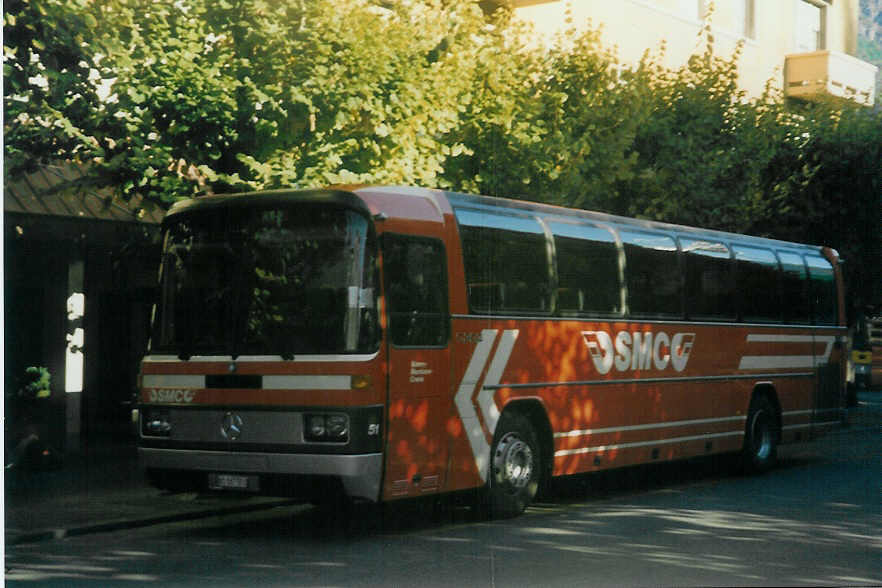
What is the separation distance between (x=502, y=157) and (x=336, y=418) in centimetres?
847

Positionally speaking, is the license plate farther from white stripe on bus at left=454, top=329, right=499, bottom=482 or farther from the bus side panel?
white stripe on bus at left=454, top=329, right=499, bottom=482

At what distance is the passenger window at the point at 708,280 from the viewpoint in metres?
15.8

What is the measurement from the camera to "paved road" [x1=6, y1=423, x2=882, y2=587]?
29.5ft

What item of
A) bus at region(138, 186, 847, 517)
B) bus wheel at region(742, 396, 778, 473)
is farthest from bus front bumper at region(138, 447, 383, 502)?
bus wheel at region(742, 396, 778, 473)

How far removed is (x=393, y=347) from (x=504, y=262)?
198cm

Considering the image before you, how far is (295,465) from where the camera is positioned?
1065 cm

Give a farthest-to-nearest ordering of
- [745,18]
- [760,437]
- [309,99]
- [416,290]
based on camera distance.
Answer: [745,18] < [760,437] < [309,99] < [416,290]

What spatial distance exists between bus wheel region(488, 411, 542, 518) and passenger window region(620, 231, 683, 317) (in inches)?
95.8

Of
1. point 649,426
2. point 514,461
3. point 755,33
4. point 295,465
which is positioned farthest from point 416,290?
point 755,33

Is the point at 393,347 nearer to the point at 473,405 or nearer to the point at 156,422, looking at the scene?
the point at 473,405

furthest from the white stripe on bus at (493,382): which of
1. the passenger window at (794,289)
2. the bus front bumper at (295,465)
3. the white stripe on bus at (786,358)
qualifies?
the passenger window at (794,289)

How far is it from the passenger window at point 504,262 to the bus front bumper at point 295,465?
209 centimetres

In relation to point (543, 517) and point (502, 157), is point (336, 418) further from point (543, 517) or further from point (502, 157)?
point (502, 157)

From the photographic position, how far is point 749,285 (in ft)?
56.1
